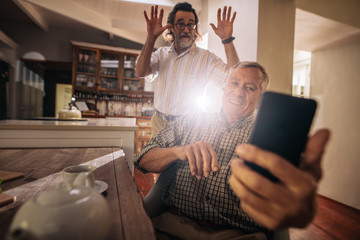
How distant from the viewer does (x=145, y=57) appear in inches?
64.0

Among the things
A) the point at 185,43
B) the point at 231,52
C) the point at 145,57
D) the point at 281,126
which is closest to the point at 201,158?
the point at 281,126

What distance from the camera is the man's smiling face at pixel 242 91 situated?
1066 millimetres

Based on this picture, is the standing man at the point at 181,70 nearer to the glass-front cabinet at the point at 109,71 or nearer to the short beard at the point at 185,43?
the short beard at the point at 185,43

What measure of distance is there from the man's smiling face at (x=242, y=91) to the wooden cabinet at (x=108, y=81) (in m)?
4.62

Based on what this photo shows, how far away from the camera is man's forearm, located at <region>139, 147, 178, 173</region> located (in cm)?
91

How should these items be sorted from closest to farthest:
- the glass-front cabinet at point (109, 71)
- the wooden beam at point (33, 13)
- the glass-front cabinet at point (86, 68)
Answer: the wooden beam at point (33, 13)
the glass-front cabinet at point (86, 68)
the glass-front cabinet at point (109, 71)

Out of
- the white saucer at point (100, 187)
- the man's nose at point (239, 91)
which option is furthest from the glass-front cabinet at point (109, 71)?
the white saucer at point (100, 187)

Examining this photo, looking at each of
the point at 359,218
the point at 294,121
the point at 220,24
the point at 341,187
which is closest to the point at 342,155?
the point at 341,187

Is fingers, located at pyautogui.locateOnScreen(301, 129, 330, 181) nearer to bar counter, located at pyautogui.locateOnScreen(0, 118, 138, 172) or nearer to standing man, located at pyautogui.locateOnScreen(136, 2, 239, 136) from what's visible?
standing man, located at pyautogui.locateOnScreen(136, 2, 239, 136)

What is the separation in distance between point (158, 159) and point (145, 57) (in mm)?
978

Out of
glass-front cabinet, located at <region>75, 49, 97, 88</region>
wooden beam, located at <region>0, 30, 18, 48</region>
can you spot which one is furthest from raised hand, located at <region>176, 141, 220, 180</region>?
wooden beam, located at <region>0, 30, 18, 48</region>

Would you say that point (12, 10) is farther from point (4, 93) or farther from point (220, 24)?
point (220, 24)

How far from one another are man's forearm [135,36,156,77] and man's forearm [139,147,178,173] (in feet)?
3.00

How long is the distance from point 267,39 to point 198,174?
5.81 feet
